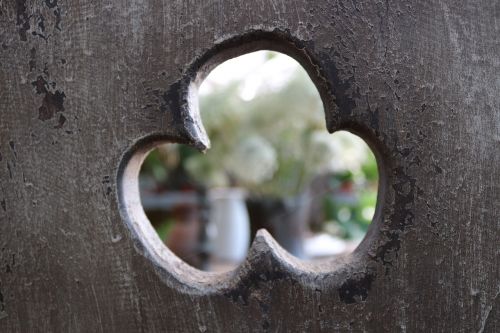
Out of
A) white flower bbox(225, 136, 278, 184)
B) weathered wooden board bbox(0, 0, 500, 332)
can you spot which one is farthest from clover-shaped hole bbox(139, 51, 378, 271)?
weathered wooden board bbox(0, 0, 500, 332)

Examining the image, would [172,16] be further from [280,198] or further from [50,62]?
[280,198]

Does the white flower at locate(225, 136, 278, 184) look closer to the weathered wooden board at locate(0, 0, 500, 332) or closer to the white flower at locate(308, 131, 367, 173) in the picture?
the white flower at locate(308, 131, 367, 173)

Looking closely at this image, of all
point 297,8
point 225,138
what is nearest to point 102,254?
point 297,8

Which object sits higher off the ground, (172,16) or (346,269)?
(172,16)

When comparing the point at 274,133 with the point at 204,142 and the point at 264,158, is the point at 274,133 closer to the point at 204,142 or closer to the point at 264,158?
the point at 264,158

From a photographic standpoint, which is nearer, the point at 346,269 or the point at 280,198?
the point at 346,269

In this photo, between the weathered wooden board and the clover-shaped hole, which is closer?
the weathered wooden board

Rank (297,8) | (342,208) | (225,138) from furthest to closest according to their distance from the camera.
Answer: (342,208)
(225,138)
(297,8)

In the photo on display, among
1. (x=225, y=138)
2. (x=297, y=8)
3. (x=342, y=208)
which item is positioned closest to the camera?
(x=297, y=8)

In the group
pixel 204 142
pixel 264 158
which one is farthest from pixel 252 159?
pixel 204 142
